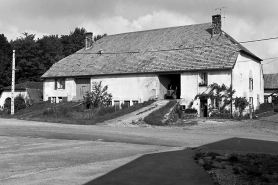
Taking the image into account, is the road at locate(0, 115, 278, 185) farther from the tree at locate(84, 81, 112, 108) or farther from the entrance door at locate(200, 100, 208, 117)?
the tree at locate(84, 81, 112, 108)

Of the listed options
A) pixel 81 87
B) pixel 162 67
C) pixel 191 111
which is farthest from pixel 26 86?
pixel 191 111

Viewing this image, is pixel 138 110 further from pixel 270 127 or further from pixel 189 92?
pixel 270 127

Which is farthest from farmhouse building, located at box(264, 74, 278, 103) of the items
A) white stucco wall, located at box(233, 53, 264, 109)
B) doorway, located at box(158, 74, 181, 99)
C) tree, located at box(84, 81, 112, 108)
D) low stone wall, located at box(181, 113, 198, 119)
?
tree, located at box(84, 81, 112, 108)

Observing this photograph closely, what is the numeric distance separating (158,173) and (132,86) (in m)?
27.8

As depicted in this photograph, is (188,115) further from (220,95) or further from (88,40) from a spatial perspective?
(88,40)

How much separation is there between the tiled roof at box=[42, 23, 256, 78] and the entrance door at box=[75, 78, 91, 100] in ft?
3.63

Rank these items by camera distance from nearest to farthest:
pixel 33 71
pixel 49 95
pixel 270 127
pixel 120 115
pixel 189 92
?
1. pixel 270 127
2. pixel 120 115
3. pixel 189 92
4. pixel 49 95
5. pixel 33 71

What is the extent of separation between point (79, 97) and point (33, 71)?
95.5 ft

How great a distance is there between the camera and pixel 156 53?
Result: 36.1 metres

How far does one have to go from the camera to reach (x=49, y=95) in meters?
42.0

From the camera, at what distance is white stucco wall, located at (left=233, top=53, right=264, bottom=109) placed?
102 feet

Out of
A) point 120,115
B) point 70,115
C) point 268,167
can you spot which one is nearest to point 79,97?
point 70,115

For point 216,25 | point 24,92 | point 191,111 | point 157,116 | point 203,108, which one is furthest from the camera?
point 24,92

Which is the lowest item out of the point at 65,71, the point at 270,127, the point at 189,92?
the point at 270,127
